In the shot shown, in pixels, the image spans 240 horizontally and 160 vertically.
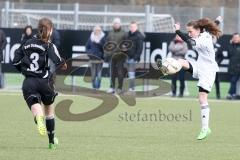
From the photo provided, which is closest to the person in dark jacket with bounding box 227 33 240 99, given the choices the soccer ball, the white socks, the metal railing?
the metal railing

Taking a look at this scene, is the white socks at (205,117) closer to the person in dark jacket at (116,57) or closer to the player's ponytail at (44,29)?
the player's ponytail at (44,29)

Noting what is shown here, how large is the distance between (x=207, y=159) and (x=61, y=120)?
6.38 meters

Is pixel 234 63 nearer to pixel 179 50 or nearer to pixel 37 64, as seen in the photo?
pixel 179 50

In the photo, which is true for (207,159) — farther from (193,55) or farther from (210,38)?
(193,55)

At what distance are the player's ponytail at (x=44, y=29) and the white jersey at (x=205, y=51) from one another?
303 centimetres

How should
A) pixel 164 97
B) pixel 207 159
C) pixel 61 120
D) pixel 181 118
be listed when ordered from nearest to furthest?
pixel 207 159 < pixel 61 120 < pixel 181 118 < pixel 164 97

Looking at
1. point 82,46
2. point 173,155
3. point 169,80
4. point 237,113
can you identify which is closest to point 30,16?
point 82,46

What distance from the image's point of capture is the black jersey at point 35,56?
11.4m

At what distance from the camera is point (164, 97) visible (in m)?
23.7

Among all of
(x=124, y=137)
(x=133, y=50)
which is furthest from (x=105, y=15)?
(x=124, y=137)

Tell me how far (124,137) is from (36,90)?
2.47 m

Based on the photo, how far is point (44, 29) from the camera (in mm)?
11297

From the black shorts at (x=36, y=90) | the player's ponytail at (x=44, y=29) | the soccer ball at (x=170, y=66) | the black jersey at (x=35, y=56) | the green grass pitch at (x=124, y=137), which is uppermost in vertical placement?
the player's ponytail at (x=44, y=29)

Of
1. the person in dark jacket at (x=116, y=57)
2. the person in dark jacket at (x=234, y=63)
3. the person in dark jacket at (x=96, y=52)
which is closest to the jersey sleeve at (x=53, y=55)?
the person in dark jacket at (x=116, y=57)
